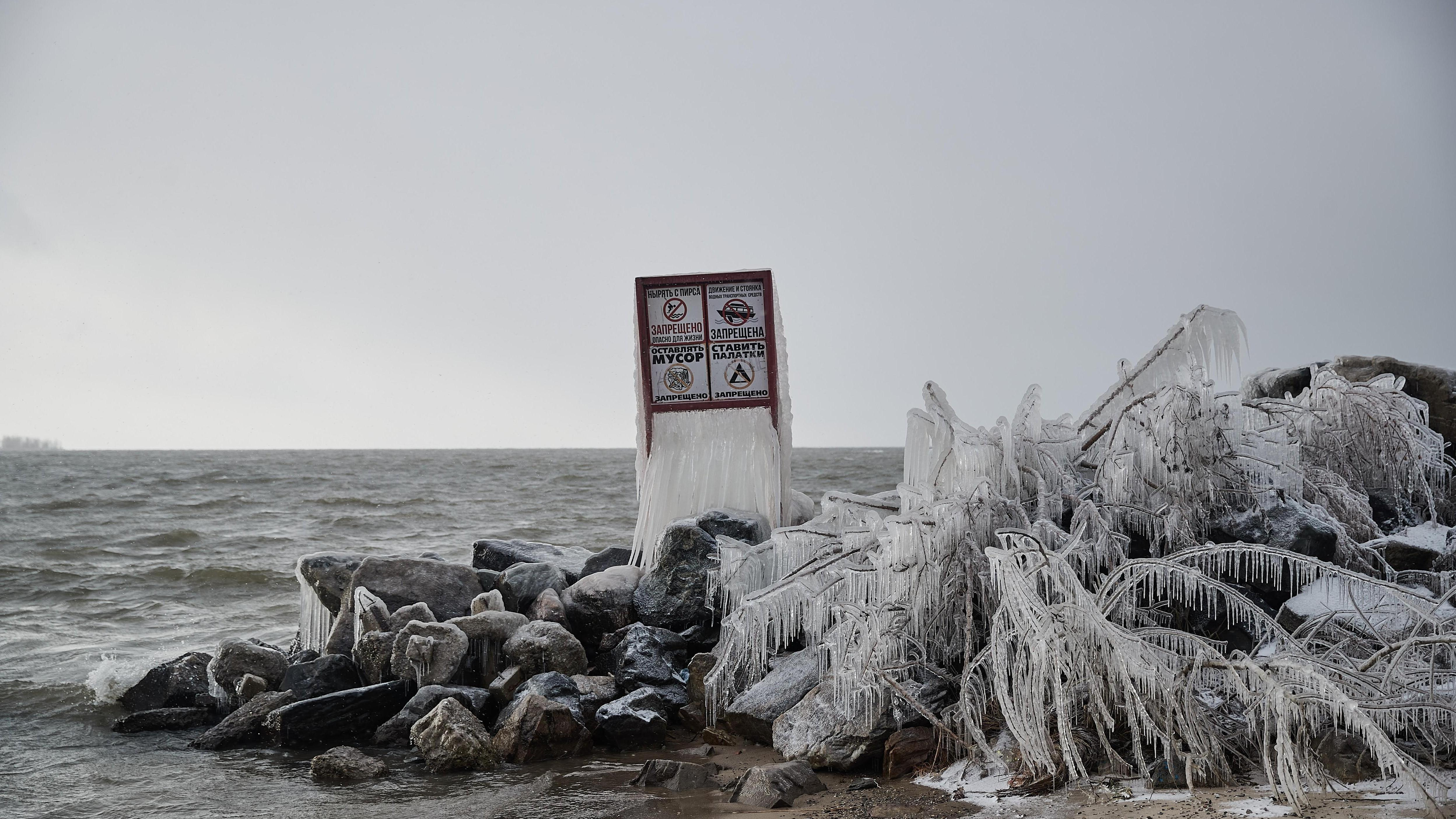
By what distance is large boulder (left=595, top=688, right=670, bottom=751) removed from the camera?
234 inches

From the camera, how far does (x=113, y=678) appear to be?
8.08 meters

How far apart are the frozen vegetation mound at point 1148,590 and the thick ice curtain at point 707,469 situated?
1698 mm

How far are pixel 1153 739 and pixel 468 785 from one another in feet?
12.2

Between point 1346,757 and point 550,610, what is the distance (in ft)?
18.4

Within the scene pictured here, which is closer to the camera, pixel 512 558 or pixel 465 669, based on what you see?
pixel 465 669

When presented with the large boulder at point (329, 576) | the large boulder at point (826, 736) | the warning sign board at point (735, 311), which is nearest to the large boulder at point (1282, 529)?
the large boulder at point (826, 736)

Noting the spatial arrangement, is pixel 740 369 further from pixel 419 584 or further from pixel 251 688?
pixel 251 688

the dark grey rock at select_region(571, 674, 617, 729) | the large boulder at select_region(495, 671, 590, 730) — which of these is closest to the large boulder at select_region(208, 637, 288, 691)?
the large boulder at select_region(495, 671, 590, 730)

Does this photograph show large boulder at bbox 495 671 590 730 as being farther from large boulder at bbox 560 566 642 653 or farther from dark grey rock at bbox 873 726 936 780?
dark grey rock at bbox 873 726 936 780

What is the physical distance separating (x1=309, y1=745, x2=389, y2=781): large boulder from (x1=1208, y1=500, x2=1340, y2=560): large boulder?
5.58 m

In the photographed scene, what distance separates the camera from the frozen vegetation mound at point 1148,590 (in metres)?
4.19

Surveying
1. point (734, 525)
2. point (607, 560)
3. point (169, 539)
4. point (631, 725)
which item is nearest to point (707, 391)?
point (734, 525)

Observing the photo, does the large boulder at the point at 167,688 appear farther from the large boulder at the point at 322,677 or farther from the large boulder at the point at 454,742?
the large boulder at the point at 454,742

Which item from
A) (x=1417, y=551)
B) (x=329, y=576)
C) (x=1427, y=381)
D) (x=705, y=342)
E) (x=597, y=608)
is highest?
(x=705, y=342)
